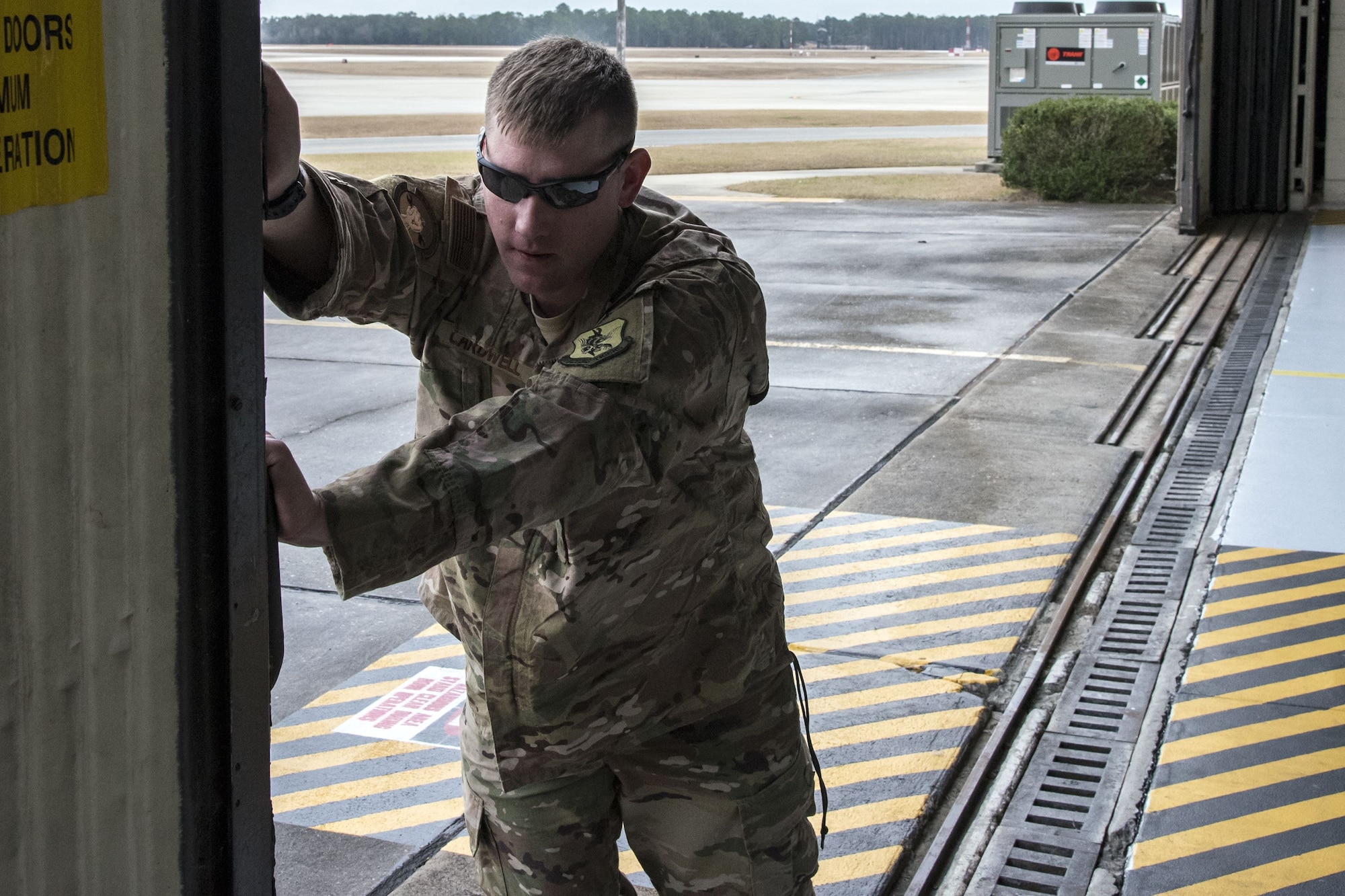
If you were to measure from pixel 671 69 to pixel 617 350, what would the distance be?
91.4m

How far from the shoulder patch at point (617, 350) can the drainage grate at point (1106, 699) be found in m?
3.12

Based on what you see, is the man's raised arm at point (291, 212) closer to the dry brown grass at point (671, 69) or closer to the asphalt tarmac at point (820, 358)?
the asphalt tarmac at point (820, 358)

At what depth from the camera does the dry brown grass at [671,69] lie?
75.9 meters

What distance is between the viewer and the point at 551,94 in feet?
6.27

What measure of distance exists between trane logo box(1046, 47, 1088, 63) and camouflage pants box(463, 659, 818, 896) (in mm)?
20712

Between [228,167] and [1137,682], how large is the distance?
161 inches

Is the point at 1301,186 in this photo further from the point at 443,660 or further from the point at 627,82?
the point at 627,82

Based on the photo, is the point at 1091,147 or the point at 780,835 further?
the point at 1091,147

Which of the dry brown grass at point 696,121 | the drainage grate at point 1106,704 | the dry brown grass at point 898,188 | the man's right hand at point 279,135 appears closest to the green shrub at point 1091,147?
the dry brown grass at point 898,188

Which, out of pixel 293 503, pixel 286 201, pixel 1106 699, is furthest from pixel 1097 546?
pixel 293 503

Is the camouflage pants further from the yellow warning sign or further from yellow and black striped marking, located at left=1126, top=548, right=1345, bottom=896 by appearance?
yellow and black striped marking, located at left=1126, top=548, right=1345, bottom=896

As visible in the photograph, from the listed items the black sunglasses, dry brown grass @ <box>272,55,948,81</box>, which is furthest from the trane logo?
dry brown grass @ <box>272,55,948,81</box>

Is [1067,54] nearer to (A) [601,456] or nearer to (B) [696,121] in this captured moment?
(A) [601,456]

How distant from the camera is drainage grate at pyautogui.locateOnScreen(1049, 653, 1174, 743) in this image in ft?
14.7
